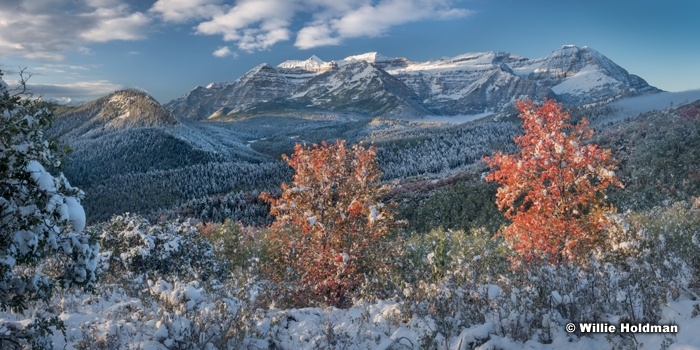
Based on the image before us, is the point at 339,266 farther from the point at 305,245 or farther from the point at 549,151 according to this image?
the point at 549,151

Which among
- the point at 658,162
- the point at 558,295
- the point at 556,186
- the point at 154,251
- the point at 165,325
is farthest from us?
the point at 658,162

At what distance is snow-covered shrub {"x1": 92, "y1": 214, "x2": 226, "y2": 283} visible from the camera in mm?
16250

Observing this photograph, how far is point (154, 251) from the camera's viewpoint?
17.3 metres

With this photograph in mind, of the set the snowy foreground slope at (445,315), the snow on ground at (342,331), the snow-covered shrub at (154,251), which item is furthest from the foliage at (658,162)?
the snow-covered shrub at (154,251)

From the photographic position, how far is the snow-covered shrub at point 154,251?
640 inches

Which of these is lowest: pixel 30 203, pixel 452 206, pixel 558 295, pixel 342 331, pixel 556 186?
pixel 452 206

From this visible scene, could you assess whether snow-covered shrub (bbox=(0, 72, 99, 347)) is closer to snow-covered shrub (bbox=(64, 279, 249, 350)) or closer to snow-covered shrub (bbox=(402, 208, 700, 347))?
snow-covered shrub (bbox=(64, 279, 249, 350))

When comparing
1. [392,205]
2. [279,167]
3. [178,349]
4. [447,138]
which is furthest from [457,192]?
[447,138]

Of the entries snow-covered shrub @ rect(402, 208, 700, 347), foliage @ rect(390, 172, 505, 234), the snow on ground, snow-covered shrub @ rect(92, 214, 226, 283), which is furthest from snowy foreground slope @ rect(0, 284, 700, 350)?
foliage @ rect(390, 172, 505, 234)

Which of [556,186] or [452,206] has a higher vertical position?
[556,186]

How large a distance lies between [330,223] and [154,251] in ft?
25.7

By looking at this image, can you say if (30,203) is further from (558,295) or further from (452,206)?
(452,206)

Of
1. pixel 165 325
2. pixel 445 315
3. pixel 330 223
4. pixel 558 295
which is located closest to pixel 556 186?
pixel 558 295

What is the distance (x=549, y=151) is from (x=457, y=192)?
98.2ft
